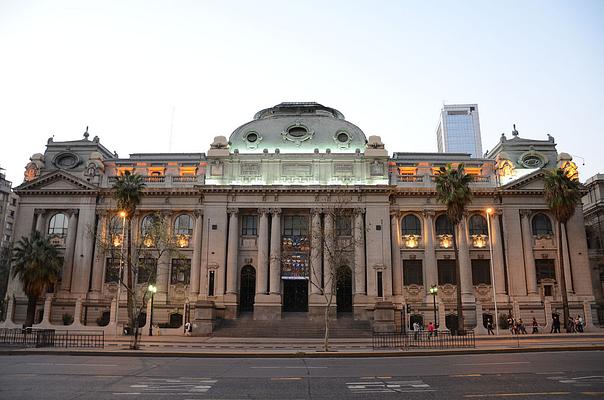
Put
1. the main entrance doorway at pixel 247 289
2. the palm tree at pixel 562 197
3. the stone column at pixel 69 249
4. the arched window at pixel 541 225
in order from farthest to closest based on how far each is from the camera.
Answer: the arched window at pixel 541 225 < the stone column at pixel 69 249 < the main entrance doorway at pixel 247 289 < the palm tree at pixel 562 197

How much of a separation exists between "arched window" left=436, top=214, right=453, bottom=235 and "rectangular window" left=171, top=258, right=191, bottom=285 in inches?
1106

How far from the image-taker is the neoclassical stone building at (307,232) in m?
51.2

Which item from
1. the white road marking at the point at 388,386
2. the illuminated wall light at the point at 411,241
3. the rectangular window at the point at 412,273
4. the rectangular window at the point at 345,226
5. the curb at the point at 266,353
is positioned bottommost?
the curb at the point at 266,353

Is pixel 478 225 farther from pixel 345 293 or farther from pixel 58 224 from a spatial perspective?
pixel 58 224

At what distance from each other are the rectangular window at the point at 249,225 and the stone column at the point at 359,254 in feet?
36.9

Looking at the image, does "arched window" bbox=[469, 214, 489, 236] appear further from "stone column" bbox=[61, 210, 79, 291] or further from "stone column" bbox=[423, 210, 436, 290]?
"stone column" bbox=[61, 210, 79, 291]

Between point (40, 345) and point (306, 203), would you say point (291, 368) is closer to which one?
point (40, 345)

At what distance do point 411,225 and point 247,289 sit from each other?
64.4 feet

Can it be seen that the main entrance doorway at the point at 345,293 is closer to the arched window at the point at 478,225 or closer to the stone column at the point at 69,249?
the arched window at the point at 478,225

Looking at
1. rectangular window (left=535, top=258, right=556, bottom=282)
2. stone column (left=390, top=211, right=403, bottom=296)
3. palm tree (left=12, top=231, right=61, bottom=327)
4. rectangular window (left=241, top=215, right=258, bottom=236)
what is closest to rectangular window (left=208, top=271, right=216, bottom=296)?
rectangular window (left=241, top=215, right=258, bottom=236)

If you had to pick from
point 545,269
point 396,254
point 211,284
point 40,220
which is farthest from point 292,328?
point 40,220

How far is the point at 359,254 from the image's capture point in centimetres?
5153

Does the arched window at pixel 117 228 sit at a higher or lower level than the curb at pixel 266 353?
higher

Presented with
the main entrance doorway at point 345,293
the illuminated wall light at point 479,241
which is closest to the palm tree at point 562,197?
the illuminated wall light at point 479,241
